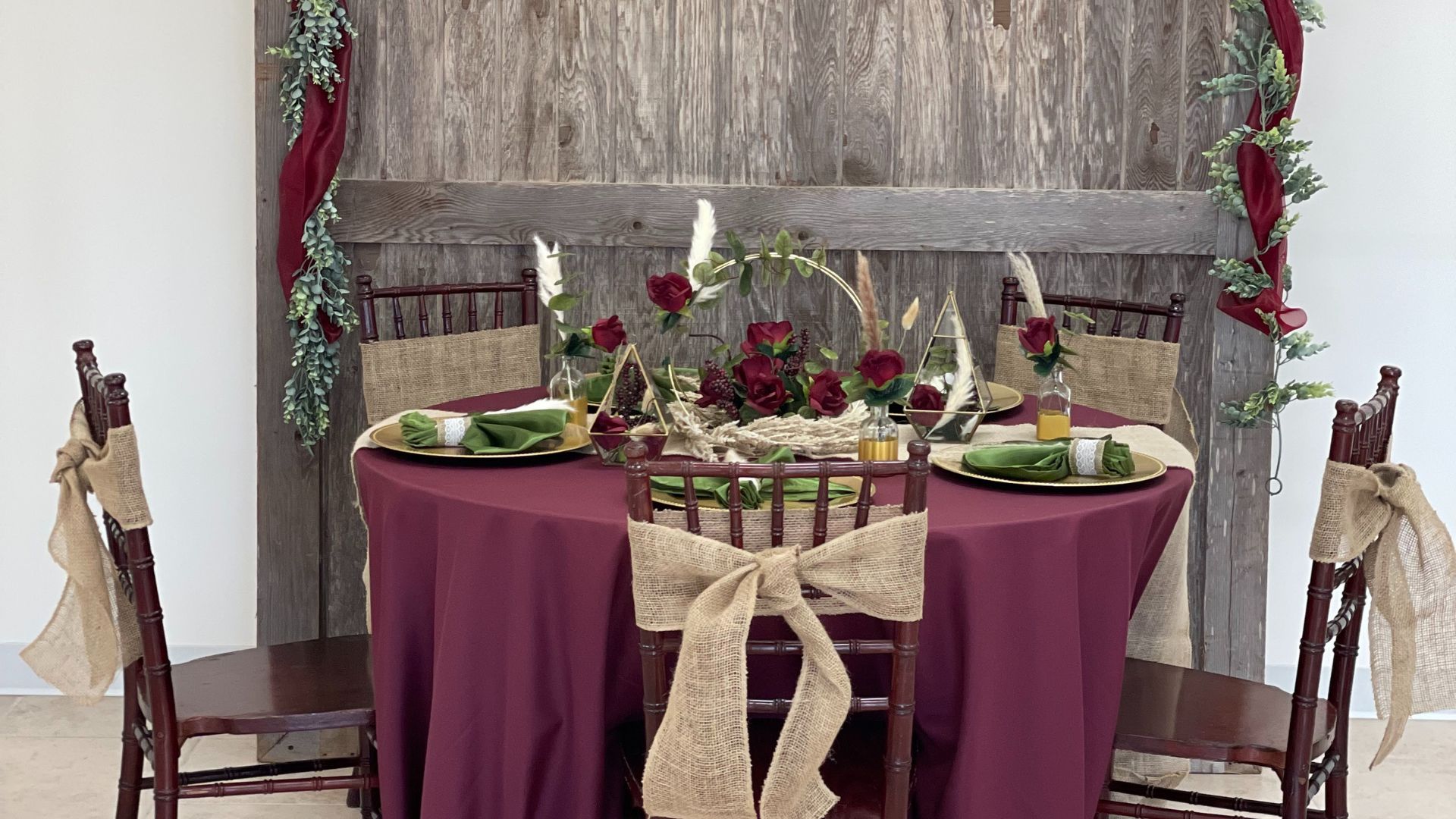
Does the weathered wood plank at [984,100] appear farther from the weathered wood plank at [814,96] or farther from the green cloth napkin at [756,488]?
the green cloth napkin at [756,488]

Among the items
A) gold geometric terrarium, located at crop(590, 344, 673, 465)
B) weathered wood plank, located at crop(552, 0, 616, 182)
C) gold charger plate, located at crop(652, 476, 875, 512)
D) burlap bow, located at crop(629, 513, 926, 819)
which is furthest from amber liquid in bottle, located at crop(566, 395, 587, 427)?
weathered wood plank, located at crop(552, 0, 616, 182)

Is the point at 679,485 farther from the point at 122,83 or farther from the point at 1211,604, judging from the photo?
the point at 122,83

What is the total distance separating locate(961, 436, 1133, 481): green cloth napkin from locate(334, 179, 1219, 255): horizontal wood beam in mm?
1129

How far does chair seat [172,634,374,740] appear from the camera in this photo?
1927 mm

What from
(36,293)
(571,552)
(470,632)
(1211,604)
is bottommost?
(1211,604)

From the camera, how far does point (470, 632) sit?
1728mm

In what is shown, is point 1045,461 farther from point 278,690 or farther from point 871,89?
point 871,89

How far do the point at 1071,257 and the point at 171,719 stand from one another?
202cm

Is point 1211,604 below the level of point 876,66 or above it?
below

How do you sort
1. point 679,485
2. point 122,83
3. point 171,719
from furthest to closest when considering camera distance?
point 122,83 < point 171,719 < point 679,485

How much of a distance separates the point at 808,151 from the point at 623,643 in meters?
1.56

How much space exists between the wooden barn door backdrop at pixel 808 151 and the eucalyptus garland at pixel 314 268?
0.22 ft

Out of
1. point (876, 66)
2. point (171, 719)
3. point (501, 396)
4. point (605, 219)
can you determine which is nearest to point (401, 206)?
point (605, 219)

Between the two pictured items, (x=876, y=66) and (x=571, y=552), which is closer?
(x=571, y=552)
